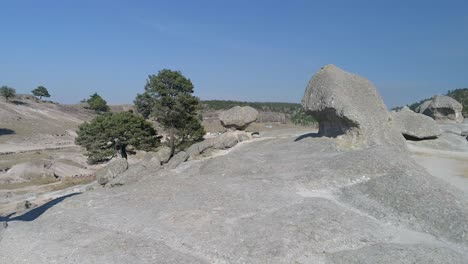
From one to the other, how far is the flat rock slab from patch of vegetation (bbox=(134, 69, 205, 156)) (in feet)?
79.7

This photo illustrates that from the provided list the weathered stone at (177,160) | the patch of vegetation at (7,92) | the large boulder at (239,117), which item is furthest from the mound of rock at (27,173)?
the patch of vegetation at (7,92)

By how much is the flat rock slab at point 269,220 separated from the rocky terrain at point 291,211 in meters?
0.05

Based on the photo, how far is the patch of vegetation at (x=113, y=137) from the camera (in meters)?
45.3

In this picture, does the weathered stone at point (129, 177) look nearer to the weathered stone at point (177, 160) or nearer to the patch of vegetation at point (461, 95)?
the weathered stone at point (177, 160)

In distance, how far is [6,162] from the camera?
59156 millimetres

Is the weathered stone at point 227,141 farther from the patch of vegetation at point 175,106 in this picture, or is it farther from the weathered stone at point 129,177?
the patch of vegetation at point 175,106

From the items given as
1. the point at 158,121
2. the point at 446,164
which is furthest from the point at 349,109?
the point at 158,121

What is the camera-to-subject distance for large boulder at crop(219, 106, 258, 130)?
39.6 metres

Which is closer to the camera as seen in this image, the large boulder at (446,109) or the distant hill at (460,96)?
the large boulder at (446,109)

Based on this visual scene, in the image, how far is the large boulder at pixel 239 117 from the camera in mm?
39562

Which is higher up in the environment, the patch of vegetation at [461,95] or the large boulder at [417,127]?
the patch of vegetation at [461,95]

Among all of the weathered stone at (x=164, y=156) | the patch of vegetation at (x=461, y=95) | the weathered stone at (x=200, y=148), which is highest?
the patch of vegetation at (x=461, y=95)

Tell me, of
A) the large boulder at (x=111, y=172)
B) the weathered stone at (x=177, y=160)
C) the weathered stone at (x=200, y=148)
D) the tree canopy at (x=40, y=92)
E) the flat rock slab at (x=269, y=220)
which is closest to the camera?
the flat rock slab at (x=269, y=220)

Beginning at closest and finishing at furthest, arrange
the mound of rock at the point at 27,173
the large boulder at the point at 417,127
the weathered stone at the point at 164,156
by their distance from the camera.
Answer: the large boulder at the point at 417,127 → the weathered stone at the point at 164,156 → the mound of rock at the point at 27,173
